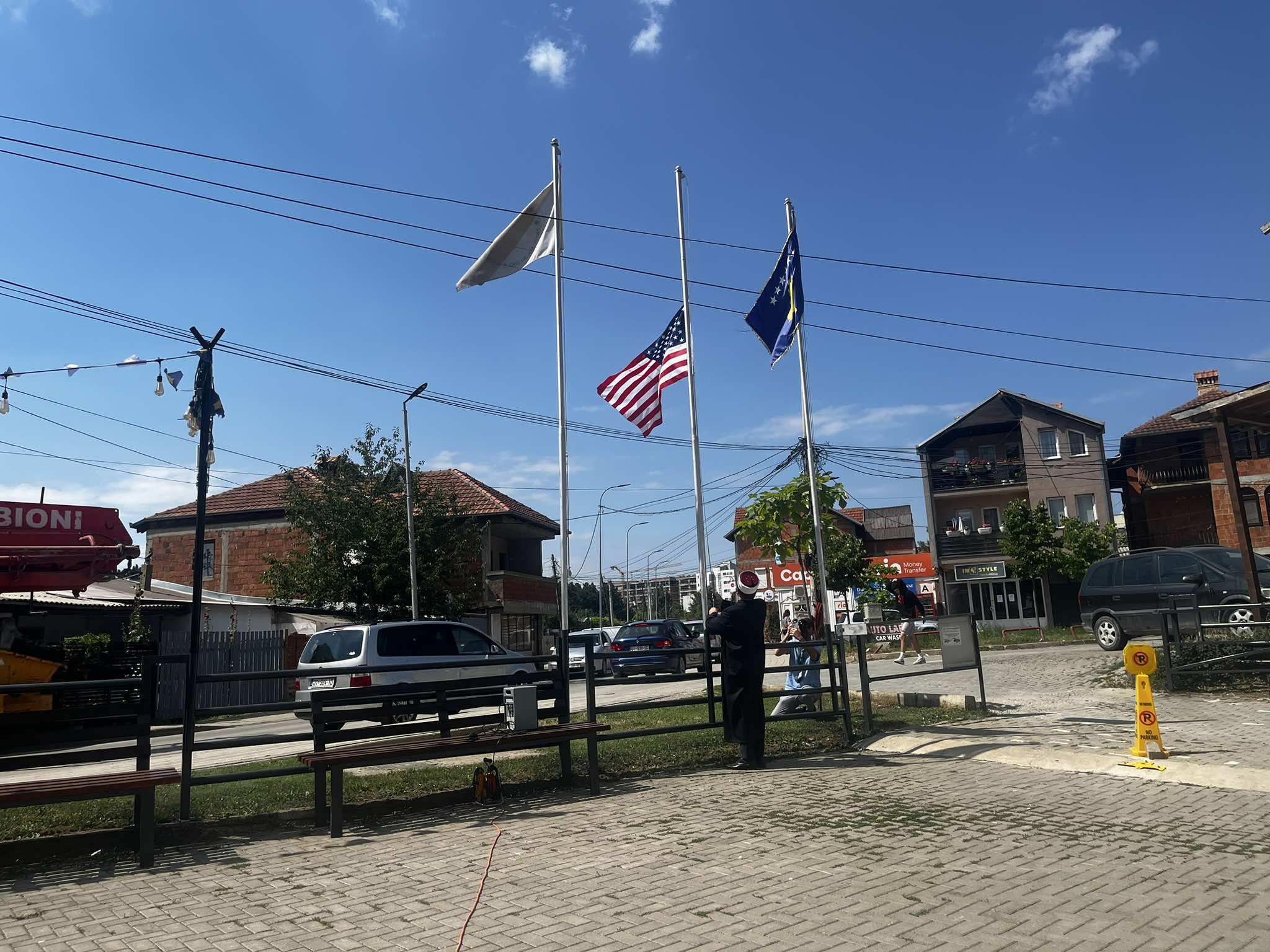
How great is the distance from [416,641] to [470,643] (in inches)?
44.6

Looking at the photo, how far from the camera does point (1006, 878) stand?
17.0 feet

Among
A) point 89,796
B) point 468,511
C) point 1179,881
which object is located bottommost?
point 1179,881

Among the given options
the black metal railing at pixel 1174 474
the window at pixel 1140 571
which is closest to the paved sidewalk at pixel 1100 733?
the window at pixel 1140 571

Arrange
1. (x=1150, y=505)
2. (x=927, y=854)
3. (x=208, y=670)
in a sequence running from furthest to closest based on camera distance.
Result: 1. (x=1150, y=505)
2. (x=208, y=670)
3. (x=927, y=854)

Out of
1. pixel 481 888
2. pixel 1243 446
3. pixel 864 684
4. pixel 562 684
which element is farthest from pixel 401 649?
pixel 1243 446

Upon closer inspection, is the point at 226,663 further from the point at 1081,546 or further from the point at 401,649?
the point at 1081,546

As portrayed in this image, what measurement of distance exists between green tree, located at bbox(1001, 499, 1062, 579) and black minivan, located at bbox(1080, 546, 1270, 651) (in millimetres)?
19492

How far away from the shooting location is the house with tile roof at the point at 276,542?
116ft

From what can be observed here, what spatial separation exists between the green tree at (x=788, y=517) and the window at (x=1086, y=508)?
104 feet

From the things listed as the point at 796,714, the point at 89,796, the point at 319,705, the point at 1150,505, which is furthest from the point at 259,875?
the point at 1150,505

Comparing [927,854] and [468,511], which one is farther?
[468,511]

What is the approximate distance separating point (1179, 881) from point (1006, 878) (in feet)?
2.91

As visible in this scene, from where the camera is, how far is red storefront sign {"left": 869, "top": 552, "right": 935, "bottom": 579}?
53.6 meters

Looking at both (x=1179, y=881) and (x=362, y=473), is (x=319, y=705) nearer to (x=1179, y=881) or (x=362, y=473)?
(x=1179, y=881)
